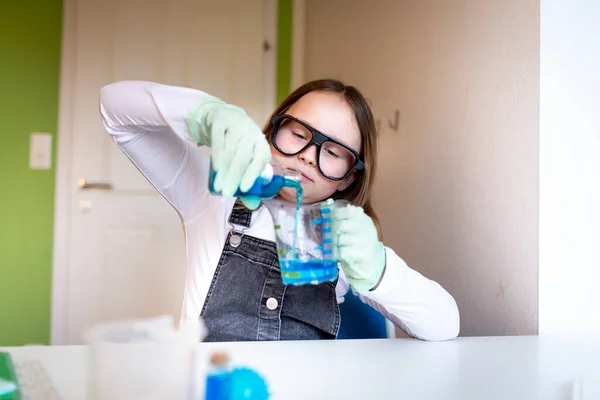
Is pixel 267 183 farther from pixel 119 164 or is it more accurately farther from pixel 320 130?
pixel 119 164

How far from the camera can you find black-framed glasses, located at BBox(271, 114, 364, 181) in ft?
3.26

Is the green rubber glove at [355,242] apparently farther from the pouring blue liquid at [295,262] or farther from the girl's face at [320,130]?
the girl's face at [320,130]

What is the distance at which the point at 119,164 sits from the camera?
2.47 m

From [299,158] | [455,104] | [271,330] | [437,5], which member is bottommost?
[271,330]

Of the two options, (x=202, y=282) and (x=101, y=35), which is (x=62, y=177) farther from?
(x=202, y=282)

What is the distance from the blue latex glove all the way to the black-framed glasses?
0.25 metres

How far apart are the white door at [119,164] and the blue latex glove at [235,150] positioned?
6.00ft

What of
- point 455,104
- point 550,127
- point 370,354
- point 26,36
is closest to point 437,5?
point 455,104

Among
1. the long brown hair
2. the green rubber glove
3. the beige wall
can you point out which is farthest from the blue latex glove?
the beige wall

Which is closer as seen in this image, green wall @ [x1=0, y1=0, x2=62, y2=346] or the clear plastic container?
the clear plastic container

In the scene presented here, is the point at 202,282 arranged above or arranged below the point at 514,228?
below

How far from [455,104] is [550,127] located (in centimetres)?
32

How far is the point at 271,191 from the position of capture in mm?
715

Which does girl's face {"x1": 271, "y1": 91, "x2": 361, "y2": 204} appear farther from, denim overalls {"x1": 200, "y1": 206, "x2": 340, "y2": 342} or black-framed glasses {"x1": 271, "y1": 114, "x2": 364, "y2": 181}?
denim overalls {"x1": 200, "y1": 206, "x2": 340, "y2": 342}
